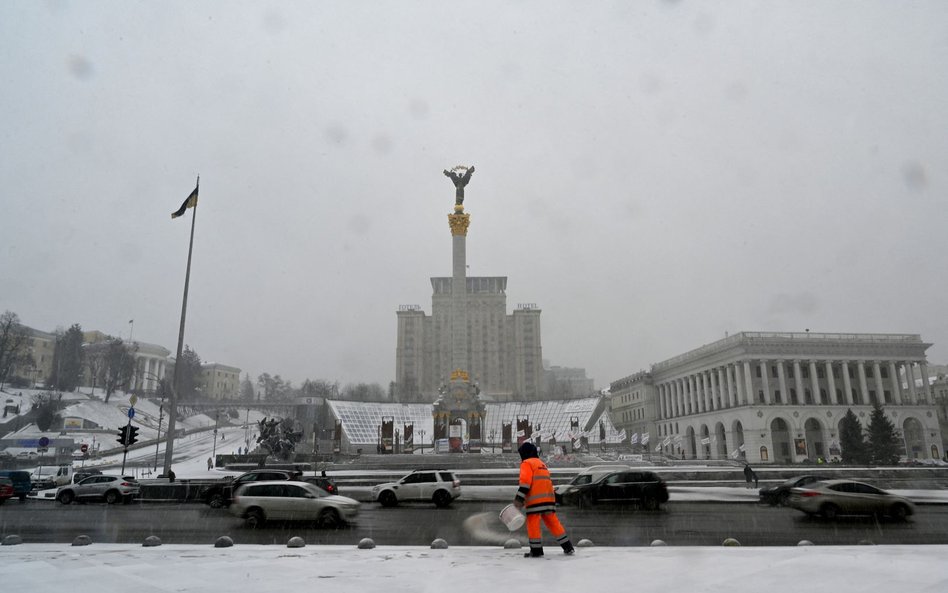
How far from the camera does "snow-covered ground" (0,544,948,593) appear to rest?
6.79m

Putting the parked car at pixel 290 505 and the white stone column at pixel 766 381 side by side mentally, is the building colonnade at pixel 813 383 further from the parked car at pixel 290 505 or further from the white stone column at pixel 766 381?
the parked car at pixel 290 505

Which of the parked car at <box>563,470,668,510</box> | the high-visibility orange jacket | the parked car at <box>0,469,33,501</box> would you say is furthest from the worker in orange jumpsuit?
the parked car at <box>0,469,33,501</box>

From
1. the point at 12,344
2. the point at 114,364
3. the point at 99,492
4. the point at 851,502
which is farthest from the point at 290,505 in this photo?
the point at 114,364

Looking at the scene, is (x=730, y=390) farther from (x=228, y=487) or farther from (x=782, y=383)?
(x=228, y=487)

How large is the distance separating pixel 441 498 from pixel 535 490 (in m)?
13.5

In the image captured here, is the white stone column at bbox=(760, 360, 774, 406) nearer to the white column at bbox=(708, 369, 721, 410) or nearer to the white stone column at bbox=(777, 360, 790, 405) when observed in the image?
the white stone column at bbox=(777, 360, 790, 405)

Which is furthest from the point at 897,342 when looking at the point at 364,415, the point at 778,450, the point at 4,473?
the point at 4,473

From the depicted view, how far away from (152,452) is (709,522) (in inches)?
→ 2784

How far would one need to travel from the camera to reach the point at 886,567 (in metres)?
7.59

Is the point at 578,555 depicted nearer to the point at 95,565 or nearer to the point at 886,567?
the point at 886,567

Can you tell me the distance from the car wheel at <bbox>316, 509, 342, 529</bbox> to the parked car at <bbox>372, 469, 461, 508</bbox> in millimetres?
6196

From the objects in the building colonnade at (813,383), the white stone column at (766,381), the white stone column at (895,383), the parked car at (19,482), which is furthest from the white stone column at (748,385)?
the parked car at (19,482)

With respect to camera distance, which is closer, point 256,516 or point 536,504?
point 536,504

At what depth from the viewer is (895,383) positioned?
7594 cm
